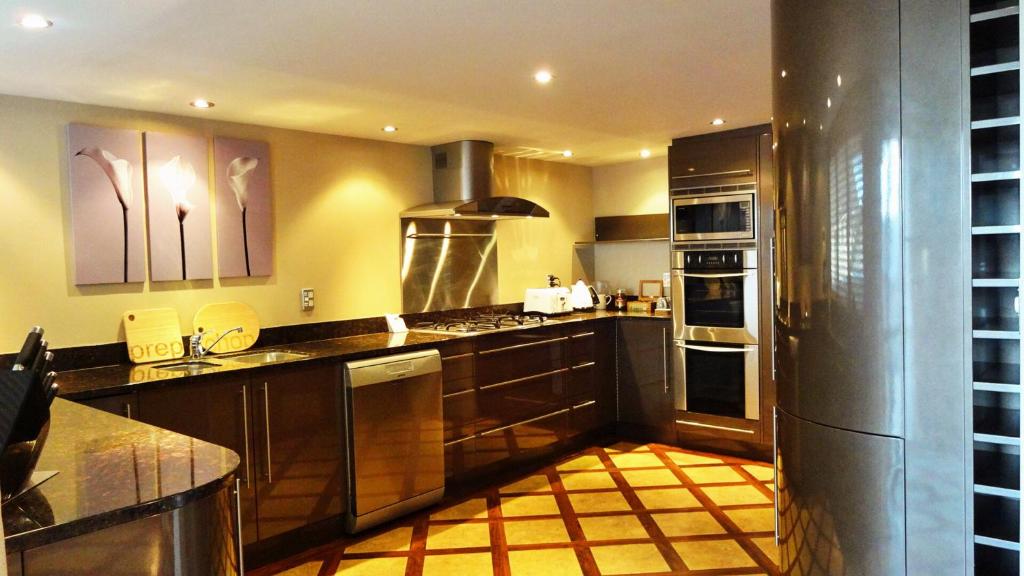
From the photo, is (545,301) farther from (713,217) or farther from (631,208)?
(713,217)

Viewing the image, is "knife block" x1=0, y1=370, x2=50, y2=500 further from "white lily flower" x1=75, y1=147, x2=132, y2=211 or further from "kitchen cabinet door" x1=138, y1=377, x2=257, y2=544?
"white lily flower" x1=75, y1=147, x2=132, y2=211

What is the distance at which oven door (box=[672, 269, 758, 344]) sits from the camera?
15.3 ft

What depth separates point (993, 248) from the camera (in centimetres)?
189

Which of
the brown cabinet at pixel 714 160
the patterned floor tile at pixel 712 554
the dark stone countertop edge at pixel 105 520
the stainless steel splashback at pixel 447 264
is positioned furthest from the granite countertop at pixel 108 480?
the brown cabinet at pixel 714 160

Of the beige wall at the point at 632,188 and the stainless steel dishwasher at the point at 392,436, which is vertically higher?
the beige wall at the point at 632,188

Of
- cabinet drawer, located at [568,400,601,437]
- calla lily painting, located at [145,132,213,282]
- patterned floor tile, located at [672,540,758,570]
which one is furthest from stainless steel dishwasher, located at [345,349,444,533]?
patterned floor tile, located at [672,540,758,570]

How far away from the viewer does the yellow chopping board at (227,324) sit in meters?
3.67

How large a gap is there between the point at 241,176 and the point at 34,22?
1.59 metres

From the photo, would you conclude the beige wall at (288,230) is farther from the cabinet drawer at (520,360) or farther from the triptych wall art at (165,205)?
the cabinet drawer at (520,360)

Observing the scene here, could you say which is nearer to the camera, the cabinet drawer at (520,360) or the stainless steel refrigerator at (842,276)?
the stainless steel refrigerator at (842,276)

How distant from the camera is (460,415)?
4102 mm

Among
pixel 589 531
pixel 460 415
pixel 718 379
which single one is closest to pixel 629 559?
pixel 589 531

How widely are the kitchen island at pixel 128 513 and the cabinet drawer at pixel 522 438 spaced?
2.57 m

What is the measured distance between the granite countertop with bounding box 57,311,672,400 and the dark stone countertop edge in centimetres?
157
